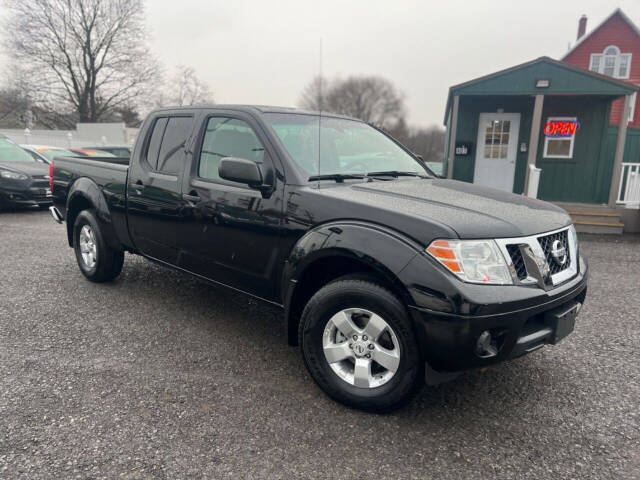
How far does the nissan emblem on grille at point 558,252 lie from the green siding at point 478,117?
31.9 feet

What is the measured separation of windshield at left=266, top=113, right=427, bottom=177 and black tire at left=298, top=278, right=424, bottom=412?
0.90m

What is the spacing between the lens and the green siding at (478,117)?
11656 millimetres

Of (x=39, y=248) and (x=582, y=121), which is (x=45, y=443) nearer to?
(x=39, y=248)

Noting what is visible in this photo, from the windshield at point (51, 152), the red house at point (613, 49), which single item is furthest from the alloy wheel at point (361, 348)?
the red house at point (613, 49)

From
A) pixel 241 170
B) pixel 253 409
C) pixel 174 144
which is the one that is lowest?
pixel 253 409

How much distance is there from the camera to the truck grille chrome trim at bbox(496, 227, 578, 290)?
2.46 m

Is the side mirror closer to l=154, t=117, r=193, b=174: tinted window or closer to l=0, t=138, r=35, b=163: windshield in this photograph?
l=154, t=117, r=193, b=174: tinted window

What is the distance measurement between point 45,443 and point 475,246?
244 centimetres

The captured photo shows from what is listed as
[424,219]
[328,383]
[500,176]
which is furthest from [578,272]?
[500,176]

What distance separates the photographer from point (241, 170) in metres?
2.97

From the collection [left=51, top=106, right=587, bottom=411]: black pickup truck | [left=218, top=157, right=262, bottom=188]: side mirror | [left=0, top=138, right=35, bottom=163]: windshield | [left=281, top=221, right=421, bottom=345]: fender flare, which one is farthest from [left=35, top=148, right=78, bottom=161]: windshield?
[left=281, top=221, right=421, bottom=345]: fender flare

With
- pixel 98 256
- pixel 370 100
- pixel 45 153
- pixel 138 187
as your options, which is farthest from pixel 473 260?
pixel 370 100

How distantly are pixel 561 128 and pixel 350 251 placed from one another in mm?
11129

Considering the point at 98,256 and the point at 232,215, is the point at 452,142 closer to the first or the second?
the point at 98,256
